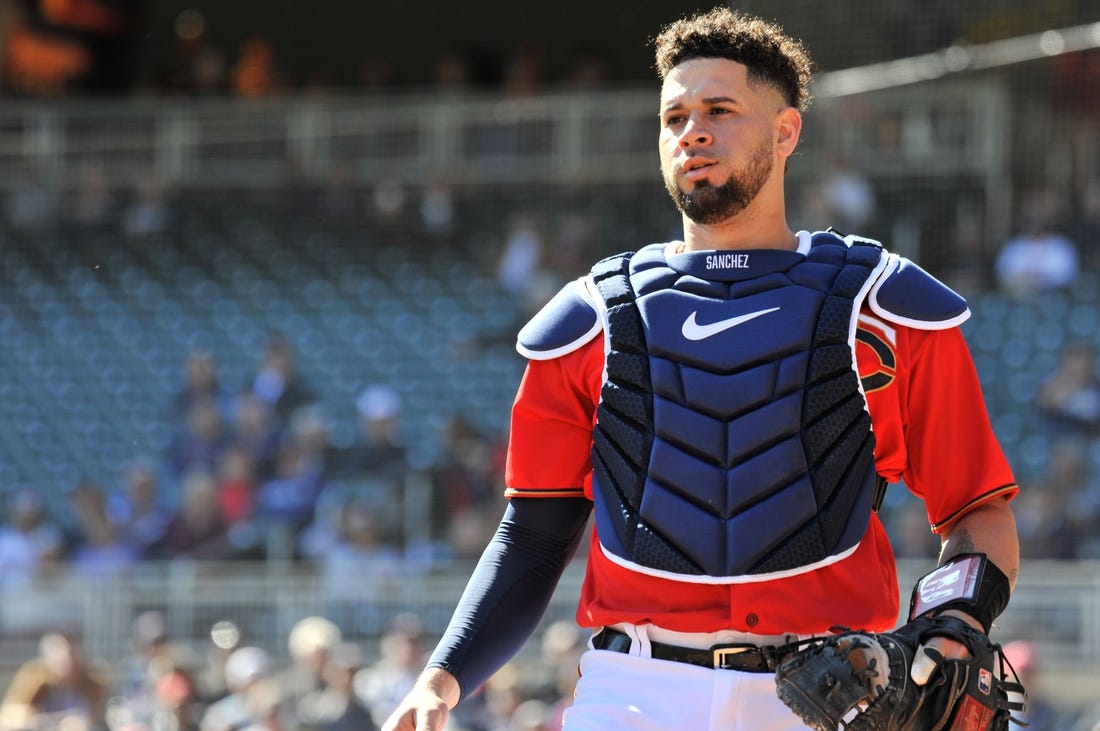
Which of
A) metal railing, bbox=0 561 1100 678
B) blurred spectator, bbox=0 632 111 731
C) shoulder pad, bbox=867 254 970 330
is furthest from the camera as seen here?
metal railing, bbox=0 561 1100 678

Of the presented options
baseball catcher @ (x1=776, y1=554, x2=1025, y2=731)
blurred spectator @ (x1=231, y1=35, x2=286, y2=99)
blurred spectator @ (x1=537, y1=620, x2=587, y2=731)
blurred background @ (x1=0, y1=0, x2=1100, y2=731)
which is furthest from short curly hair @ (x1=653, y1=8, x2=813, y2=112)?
blurred spectator @ (x1=231, y1=35, x2=286, y2=99)

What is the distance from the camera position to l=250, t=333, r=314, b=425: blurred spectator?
12.2 meters

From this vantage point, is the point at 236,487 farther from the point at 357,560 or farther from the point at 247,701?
the point at 247,701

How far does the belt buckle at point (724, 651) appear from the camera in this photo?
2.63 meters

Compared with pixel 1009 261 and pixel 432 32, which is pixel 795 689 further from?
pixel 432 32

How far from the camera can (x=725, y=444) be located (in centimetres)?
271

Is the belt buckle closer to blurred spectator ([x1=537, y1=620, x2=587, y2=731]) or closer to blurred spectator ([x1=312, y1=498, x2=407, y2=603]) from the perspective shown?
blurred spectator ([x1=537, y1=620, x2=587, y2=731])

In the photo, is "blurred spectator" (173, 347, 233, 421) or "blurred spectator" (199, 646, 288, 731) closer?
"blurred spectator" (199, 646, 288, 731)

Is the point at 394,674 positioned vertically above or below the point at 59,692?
above

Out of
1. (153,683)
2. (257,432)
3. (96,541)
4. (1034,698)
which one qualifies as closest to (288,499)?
(257,432)

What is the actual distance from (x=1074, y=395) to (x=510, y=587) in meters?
7.82

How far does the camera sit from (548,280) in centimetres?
1276

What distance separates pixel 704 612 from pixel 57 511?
10140 millimetres

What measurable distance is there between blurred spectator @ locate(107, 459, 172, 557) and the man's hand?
869cm
